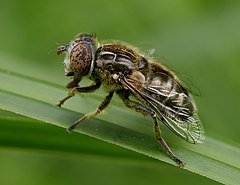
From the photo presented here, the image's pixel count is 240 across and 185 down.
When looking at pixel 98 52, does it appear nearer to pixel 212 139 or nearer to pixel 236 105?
pixel 212 139

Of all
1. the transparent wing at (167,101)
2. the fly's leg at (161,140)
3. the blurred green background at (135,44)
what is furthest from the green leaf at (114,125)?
the blurred green background at (135,44)

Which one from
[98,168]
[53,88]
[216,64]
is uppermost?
[216,64]

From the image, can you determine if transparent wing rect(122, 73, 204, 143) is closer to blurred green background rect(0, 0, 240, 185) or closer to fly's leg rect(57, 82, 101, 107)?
fly's leg rect(57, 82, 101, 107)

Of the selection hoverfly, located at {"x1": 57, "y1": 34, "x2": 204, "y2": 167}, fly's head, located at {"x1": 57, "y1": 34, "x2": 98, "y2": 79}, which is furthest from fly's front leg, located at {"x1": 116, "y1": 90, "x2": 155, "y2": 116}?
fly's head, located at {"x1": 57, "y1": 34, "x2": 98, "y2": 79}

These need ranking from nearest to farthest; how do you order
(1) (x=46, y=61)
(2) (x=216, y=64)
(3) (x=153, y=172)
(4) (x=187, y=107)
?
1. (4) (x=187, y=107)
2. (3) (x=153, y=172)
3. (2) (x=216, y=64)
4. (1) (x=46, y=61)

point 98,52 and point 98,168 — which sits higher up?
point 98,52

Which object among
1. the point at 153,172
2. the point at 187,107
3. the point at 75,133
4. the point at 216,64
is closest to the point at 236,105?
the point at 216,64

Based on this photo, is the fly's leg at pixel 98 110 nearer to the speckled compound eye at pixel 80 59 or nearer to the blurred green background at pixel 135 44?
the speckled compound eye at pixel 80 59

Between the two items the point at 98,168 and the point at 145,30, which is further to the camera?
the point at 145,30
